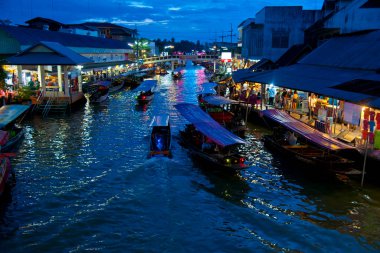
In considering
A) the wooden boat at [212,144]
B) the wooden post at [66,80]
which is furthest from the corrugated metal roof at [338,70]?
the wooden post at [66,80]

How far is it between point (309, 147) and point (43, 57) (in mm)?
28419

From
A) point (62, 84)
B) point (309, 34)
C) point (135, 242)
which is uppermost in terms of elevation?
point (309, 34)

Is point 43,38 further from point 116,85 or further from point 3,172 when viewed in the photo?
point 3,172

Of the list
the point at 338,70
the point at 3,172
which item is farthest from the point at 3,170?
the point at 338,70

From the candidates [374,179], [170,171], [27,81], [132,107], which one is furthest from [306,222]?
[27,81]

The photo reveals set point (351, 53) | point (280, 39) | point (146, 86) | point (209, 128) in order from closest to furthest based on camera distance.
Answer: point (209, 128)
point (351, 53)
point (146, 86)
point (280, 39)

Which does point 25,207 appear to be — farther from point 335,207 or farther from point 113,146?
point 335,207

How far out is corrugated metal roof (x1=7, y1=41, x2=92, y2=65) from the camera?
116ft

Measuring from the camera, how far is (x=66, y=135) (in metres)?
28.1

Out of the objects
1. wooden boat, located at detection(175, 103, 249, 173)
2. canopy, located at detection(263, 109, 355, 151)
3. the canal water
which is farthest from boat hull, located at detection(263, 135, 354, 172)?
wooden boat, located at detection(175, 103, 249, 173)

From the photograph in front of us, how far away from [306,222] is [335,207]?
2069 mm

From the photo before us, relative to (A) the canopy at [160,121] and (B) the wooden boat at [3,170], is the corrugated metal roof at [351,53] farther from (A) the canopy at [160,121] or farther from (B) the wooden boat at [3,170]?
(B) the wooden boat at [3,170]

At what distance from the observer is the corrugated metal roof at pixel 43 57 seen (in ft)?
116

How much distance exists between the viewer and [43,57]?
1451 inches
